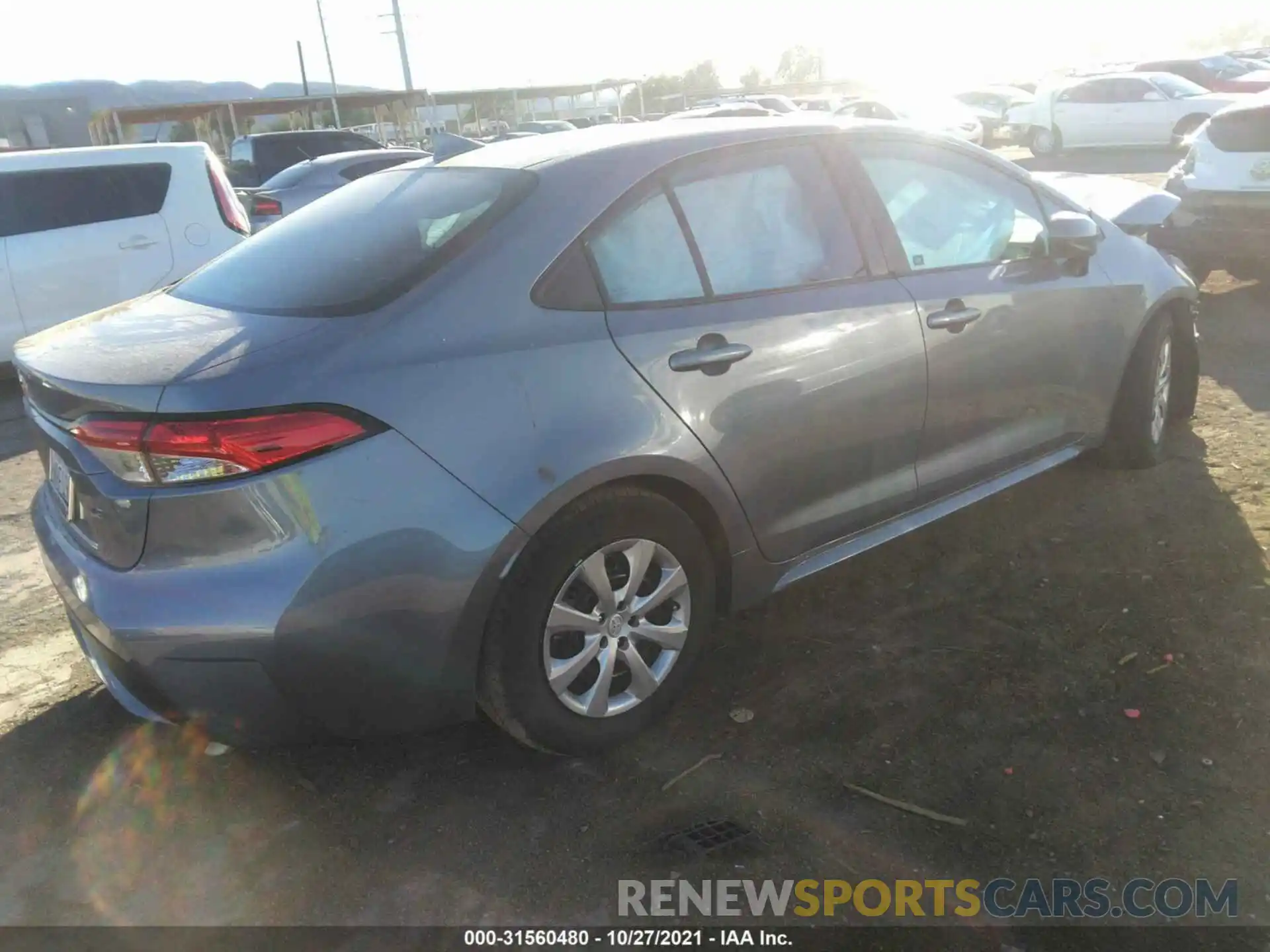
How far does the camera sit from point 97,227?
6.94 meters

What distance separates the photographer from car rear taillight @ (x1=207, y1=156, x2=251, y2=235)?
289 inches

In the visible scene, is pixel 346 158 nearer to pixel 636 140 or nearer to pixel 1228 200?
pixel 1228 200

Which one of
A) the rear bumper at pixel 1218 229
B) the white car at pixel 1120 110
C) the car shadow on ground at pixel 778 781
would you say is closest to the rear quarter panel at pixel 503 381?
the car shadow on ground at pixel 778 781

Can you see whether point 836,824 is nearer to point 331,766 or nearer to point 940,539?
point 331,766

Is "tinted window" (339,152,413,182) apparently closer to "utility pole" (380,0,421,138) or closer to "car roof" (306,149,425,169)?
"car roof" (306,149,425,169)

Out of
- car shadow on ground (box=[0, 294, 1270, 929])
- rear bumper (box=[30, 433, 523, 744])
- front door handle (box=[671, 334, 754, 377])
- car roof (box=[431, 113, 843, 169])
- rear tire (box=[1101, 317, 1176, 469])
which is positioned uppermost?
car roof (box=[431, 113, 843, 169])

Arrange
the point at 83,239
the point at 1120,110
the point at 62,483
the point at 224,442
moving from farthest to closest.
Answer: the point at 1120,110 → the point at 83,239 → the point at 62,483 → the point at 224,442

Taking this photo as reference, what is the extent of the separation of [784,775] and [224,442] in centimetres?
164

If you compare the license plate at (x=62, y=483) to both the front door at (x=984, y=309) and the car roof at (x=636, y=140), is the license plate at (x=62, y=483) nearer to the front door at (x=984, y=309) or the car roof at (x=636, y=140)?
the car roof at (x=636, y=140)

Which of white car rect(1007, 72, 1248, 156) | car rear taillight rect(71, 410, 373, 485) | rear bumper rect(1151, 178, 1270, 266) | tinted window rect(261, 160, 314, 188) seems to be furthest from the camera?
white car rect(1007, 72, 1248, 156)

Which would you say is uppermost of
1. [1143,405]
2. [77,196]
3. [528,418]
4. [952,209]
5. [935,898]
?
[77,196]

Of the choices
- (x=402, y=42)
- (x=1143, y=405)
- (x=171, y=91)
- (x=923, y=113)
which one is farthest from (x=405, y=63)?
(x=171, y=91)

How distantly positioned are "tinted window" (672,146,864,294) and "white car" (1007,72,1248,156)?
1780 centimetres

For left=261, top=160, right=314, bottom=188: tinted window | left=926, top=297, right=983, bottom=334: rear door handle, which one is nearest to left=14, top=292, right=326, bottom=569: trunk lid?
left=926, top=297, right=983, bottom=334: rear door handle
